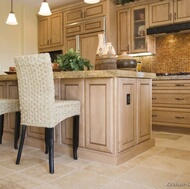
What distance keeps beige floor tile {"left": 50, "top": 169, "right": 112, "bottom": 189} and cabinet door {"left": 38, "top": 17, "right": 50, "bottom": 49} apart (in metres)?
4.04

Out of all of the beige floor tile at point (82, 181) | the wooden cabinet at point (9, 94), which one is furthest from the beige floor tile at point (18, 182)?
the wooden cabinet at point (9, 94)

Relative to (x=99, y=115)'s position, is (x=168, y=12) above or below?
above

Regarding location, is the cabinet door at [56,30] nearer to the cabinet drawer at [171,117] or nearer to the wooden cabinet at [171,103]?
the wooden cabinet at [171,103]

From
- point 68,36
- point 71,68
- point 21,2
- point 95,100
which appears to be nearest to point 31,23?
point 21,2

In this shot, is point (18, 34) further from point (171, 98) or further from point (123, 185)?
point (123, 185)

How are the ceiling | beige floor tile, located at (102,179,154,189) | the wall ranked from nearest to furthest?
beige floor tile, located at (102,179,154,189), the wall, the ceiling

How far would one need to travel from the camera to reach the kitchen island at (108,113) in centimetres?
221

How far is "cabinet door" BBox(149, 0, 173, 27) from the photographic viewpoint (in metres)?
4.06

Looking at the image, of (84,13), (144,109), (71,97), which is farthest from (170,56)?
(71,97)

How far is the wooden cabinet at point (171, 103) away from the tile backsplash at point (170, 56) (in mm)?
718

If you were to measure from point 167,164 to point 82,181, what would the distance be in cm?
87

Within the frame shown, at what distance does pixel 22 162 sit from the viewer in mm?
2318

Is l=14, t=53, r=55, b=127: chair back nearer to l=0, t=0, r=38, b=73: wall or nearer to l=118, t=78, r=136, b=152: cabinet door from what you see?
l=118, t=78, r=136, b=152: cabinet door

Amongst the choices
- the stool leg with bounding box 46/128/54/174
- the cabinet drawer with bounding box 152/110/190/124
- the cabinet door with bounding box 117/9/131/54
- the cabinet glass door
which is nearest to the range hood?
the cabinet glass door
